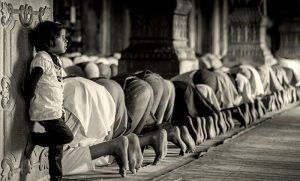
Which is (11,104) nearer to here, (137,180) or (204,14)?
(137,180)

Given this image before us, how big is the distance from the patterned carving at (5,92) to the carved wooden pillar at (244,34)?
11.3 meters

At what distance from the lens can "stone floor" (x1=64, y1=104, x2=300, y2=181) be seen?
19.2 feet

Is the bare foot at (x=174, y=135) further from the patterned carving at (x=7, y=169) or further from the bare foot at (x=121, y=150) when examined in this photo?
the patterned carving at (x=7, y=169)

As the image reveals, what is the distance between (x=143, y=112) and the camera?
21.6ft

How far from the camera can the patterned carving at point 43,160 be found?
203 inches

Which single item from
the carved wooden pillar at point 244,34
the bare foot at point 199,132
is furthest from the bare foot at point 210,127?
the carved wooden pillar at point 244,34

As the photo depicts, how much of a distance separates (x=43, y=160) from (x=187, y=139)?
225 cm

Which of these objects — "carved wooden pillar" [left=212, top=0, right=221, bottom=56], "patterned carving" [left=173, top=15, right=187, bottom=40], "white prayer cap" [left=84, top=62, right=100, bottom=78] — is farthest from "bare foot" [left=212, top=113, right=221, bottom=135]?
"carved wooden pillar" [left=212, top=0, right=221, bottom=56]

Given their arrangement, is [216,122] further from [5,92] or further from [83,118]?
[5,92]

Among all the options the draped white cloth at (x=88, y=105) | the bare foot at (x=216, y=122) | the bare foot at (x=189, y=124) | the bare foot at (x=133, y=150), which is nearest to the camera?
the draped white cloth at (x=88, y=105)

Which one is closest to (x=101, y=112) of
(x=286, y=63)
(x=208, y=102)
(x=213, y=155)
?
(x=213, y=155)

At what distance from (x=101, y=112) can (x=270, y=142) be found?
3.00 meters

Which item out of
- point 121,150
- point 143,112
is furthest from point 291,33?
point 121,150

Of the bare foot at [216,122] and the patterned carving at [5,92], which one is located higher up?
the patterned carving at [5,92]
